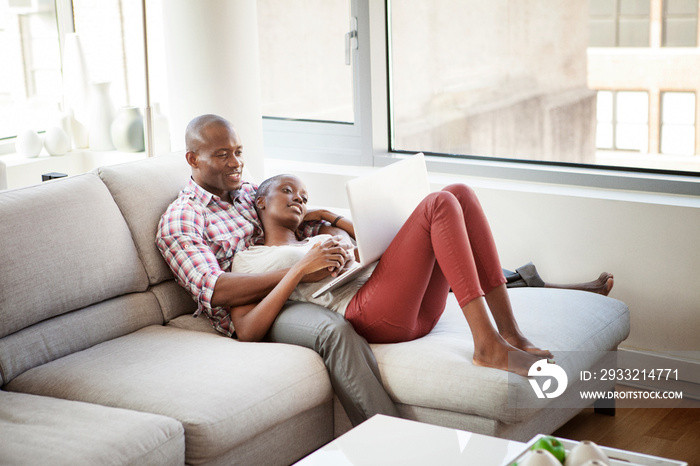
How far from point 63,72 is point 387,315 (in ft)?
9.08

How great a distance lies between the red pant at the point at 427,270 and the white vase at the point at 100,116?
2.31 metres

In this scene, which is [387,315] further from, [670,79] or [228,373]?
[670,79]

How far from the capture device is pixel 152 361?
7.85ft

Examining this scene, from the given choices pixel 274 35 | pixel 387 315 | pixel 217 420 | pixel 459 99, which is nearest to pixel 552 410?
pixel 387 315

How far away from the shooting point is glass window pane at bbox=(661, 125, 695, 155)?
128 inches

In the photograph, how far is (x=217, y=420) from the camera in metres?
2.09

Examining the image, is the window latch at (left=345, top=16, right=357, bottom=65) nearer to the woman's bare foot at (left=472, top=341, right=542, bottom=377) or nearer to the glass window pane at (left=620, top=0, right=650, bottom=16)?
the glass window pane at (left=620, top=0, right=650, bottom=16)

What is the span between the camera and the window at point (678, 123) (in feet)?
10.5

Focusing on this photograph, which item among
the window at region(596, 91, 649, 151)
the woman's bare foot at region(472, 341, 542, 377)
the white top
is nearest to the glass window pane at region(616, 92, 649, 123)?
the window at region(596, 91, 649, 151)

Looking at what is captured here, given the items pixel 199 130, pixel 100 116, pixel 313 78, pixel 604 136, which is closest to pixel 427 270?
pixel 199 130

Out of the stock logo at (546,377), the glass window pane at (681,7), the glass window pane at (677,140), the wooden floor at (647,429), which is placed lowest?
the wooden floor at (647,429)

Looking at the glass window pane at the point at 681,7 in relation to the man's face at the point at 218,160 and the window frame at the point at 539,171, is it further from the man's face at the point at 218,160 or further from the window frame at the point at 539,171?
the man's face at the point at 218,160

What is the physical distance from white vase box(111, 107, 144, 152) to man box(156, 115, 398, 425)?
1392 millimetres

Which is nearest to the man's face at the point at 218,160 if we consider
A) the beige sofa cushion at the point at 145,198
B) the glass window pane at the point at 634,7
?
the beige sofa cushion at the point at 145,198
